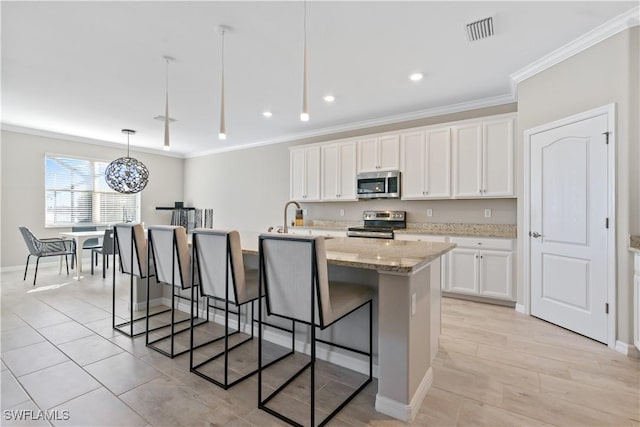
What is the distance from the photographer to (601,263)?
8.78ft

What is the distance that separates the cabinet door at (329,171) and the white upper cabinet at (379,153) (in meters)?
0.44

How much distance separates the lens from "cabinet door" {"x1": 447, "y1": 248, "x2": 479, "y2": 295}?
3822 millimetres

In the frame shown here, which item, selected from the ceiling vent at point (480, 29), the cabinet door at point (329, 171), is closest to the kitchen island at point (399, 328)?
the ceiling vent at point (480, 29)

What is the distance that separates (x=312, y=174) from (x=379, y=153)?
4.25ft

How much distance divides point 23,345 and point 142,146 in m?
5.45

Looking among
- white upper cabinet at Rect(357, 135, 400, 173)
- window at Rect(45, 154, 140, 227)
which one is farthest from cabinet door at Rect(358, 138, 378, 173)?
window at Rect(45, 154, 140, 227)

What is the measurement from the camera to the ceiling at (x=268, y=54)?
2332 millimetres

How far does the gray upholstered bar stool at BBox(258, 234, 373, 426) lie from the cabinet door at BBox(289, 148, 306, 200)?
382 cm

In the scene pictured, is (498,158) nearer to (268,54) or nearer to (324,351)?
(268,54)

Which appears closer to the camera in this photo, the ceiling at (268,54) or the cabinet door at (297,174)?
the ceiling at (268,54)

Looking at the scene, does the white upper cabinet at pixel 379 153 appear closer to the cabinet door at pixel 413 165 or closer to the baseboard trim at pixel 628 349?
the cabinet door at pixel 413 165

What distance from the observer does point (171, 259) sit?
8.24ft

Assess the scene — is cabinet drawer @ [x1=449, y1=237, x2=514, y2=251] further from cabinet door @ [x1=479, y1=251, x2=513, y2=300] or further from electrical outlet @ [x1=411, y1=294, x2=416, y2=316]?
electrical outlet @ [x1=411, y1=294, x2=416, y2=316]
